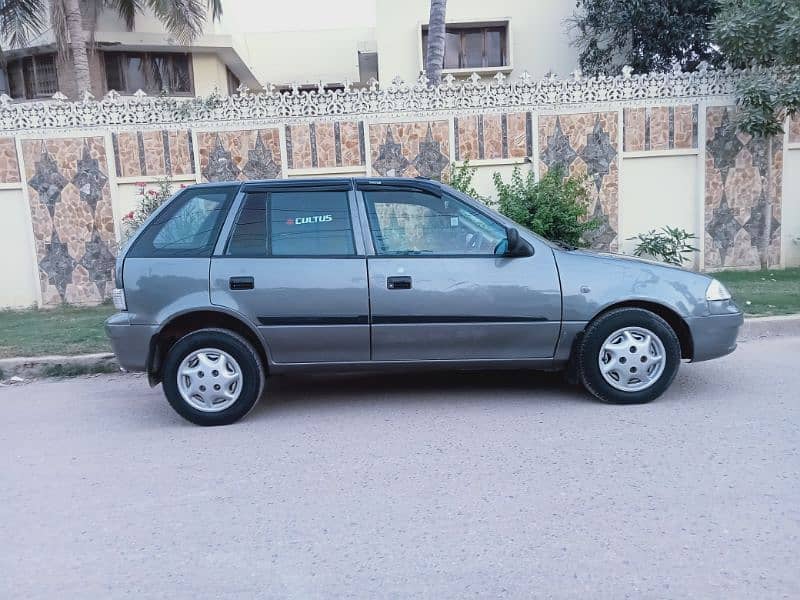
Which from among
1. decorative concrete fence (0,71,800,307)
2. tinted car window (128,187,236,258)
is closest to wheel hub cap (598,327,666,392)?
tinted car window (128,187,236,258)

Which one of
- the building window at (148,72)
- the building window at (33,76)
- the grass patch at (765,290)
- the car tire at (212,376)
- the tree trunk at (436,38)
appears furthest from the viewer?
the building window at (148,72)

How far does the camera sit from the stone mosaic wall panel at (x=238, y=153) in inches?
407

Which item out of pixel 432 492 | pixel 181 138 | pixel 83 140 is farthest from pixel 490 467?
pixel 83 140

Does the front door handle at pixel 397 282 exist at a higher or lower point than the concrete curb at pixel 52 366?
higher

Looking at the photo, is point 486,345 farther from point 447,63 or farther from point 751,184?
point 447,63

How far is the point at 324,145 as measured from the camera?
10.4m

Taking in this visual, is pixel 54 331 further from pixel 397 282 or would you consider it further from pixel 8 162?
pixel 397 282

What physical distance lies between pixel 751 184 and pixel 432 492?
30.4ft

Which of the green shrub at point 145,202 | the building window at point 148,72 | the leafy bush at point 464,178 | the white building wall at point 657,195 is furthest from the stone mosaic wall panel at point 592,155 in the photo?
the building window at point 148,72

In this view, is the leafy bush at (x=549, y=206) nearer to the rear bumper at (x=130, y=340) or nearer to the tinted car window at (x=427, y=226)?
the tinted car window at (x=427, y=226)

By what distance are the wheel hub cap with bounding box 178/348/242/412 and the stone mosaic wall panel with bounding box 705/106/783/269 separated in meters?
8.65

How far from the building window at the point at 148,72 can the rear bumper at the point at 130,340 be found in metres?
14.8

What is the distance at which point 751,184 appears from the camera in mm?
10562

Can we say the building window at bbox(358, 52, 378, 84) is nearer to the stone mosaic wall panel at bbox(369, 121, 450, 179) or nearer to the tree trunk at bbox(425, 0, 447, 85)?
the tree trunk at bbox(425, 0, 447, 85)
